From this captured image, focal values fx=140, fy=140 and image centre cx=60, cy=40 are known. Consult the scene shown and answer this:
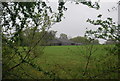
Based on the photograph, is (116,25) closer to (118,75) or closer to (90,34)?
(90,34)

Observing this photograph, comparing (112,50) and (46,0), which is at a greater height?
(46,0)

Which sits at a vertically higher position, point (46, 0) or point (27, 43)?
point (46, 0)

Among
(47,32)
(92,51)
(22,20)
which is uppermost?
(22,20)

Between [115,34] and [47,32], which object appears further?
[115,34]

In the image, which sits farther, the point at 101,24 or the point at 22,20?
the point at 101,24

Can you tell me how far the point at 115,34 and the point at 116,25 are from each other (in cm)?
30

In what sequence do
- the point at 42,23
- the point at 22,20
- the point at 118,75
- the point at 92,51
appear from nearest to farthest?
the point at 22,20 < the point at 42,23 < the point at 118,75 < the point at 92,51

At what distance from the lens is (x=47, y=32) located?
436cm

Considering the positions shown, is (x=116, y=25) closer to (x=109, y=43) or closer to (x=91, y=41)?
(x=109, y=43)

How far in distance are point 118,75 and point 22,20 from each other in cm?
431

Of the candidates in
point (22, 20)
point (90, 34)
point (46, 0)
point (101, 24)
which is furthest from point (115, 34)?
point (22, 20)

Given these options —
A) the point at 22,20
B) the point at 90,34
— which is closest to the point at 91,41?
the point at 90,34

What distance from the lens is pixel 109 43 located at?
196 inches

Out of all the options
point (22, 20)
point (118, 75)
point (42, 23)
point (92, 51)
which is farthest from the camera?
point (92, 51)
